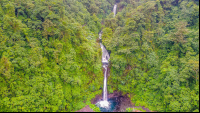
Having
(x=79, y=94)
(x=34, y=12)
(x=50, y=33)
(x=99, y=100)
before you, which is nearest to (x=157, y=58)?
Answer: (x=99, y=100)

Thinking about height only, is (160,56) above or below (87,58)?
above

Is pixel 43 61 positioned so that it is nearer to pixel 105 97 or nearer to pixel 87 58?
pixel 87 58

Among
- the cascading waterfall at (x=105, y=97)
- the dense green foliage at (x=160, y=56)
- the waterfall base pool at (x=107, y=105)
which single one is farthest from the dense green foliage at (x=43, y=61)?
the dense green foliage at (x=160, y=56)

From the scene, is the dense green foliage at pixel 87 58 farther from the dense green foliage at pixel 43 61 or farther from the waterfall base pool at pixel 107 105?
the waterfall base pool at pixel 107 105

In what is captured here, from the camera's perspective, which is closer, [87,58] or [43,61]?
[43,61]

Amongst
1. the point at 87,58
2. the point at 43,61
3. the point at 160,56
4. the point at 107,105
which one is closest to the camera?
the point at 43,61

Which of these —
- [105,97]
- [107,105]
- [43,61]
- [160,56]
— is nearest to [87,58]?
[43,61]

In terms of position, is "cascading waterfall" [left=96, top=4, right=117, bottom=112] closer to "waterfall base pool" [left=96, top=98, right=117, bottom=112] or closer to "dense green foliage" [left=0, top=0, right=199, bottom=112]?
"waterfall base pool" [left=96, top=98, right=117, bottom=112]
